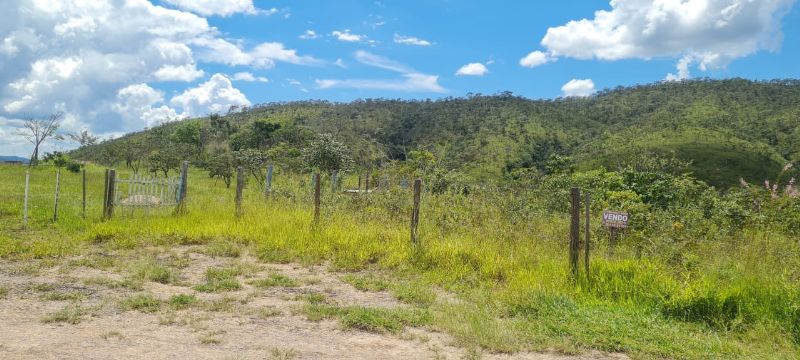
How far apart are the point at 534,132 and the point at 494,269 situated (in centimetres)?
6583

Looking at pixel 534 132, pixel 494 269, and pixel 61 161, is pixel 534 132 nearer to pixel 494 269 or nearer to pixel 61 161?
pixel 61 161

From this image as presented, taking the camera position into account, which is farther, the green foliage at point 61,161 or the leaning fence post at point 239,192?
the green foliage at point 61,161

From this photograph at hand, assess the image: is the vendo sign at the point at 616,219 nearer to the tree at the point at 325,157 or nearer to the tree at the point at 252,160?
the tree at the point at 325,157

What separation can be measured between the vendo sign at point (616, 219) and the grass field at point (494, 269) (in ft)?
1.48

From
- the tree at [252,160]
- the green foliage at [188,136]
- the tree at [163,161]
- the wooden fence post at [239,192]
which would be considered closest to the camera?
the wooden fence post at [239,192]

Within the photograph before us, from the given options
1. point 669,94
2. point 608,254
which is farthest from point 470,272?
point 669,94

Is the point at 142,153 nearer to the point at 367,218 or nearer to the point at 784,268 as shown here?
the point at 367,218

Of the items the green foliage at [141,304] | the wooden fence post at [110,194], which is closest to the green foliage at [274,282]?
the green foliage at [141,304]

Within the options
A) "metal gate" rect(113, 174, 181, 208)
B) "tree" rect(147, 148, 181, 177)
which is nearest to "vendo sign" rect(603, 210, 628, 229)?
"metal gate" rect(113, 174, 181, 208)

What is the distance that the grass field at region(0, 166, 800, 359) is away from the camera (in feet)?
15.6

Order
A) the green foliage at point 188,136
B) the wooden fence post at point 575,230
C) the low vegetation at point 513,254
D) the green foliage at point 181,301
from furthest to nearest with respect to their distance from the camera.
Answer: the green foliage at point 188,136, the wooden fence post at point 575,230, the green foliage at point 181,301, the low vegetation at point 513,254

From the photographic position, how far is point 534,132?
69938 mm

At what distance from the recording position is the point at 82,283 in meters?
6.34

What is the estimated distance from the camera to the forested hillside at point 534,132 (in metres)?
46.4
